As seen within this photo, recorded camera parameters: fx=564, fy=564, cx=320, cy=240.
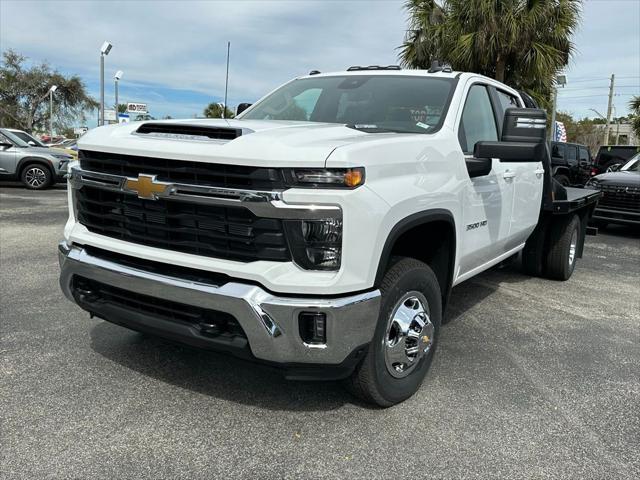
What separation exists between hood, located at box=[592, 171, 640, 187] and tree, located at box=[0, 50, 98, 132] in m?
41.9

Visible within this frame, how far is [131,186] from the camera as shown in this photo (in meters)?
2.83

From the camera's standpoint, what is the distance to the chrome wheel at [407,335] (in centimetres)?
299

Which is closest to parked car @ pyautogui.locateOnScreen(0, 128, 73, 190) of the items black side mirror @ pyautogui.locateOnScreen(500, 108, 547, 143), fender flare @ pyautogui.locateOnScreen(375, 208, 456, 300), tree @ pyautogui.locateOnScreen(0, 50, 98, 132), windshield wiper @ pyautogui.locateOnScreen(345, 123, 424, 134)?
windshield wiper @ pyautogui.locateOnScreen(345, 123, 424, 134)

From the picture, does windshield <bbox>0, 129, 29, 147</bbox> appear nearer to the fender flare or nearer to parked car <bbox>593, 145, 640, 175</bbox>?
the fender flare

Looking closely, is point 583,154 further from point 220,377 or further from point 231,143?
point 231,143

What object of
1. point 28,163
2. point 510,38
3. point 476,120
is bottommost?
point 28,163

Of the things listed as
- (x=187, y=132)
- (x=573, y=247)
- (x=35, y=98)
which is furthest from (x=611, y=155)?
(x=35, y=98)

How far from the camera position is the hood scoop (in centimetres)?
278

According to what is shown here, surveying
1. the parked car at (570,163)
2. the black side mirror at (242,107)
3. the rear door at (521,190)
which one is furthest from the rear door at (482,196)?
the parked car at (570,163)

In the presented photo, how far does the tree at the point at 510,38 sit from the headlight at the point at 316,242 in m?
13.5

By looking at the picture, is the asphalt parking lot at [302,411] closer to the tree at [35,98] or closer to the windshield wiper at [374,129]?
the windshield wiper at [374,129]

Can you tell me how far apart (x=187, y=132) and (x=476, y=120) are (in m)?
2.22

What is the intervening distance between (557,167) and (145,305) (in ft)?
50.8

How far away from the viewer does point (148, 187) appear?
9.03ft
